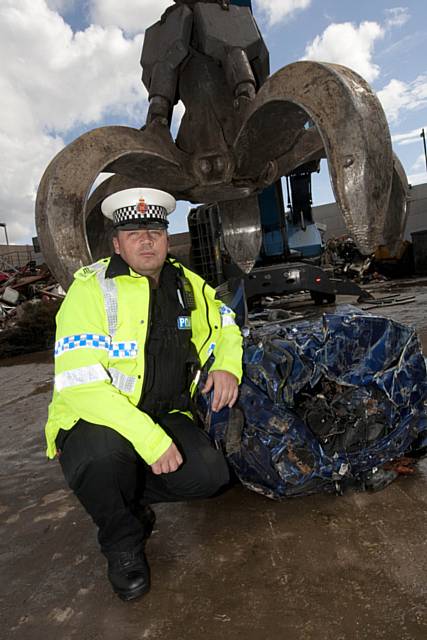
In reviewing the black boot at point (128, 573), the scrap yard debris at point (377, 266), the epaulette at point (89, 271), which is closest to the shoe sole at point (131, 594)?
the black boot at point (128, 573)

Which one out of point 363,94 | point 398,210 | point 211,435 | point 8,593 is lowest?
point 8,593

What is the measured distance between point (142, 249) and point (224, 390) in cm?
68

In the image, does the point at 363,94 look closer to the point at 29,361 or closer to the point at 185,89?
the point at 185,89

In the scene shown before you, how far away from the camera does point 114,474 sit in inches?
68.1

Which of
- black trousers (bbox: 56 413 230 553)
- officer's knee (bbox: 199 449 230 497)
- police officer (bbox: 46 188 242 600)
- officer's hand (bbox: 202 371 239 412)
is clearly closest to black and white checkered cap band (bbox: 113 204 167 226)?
police officer (bbox: 46 188 242 600)

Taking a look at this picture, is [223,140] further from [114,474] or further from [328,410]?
[114,474]

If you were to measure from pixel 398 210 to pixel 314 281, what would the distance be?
5.54 m

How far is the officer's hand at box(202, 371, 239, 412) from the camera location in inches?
74.8

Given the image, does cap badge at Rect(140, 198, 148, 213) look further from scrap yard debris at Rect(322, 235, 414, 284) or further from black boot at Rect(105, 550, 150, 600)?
scrap yard debris at Rect(322, 235, 414, 284)

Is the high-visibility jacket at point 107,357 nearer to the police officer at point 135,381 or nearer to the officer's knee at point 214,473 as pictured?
the police officer at point 135,381

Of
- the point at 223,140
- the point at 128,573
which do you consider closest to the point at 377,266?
the point at 223,140

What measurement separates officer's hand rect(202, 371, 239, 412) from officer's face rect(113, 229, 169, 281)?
54 centimetres

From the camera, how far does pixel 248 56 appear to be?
8.26 feet

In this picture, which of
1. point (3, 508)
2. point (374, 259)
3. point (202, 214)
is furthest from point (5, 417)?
point (374, 259)
